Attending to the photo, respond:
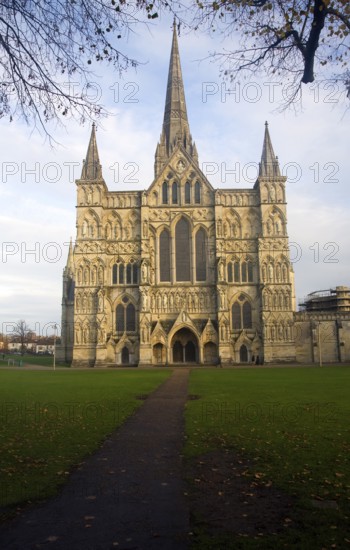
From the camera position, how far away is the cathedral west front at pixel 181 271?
187 ft

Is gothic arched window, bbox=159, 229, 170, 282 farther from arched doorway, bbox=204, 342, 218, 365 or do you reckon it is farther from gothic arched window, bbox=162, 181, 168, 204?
arched doorway, bbox=204, 342, 218, 365

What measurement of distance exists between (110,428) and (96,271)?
45508mm

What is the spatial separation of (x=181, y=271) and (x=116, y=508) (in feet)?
172

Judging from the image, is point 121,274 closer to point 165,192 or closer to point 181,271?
point 181,271

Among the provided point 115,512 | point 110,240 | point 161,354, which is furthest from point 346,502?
point 110,240

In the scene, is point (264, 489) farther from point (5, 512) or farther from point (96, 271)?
point (96, 271)

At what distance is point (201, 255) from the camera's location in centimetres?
5997

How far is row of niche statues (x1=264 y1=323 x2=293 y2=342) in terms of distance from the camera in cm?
5697

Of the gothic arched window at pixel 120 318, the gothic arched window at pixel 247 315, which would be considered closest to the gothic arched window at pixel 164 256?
the gothic arched window at pixel 120 318

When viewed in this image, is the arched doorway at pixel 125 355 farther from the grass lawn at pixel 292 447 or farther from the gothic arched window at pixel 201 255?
the grass lawn at pixel 292 447

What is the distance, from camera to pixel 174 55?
7438 centimetres

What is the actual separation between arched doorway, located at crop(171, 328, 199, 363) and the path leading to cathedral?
153ft

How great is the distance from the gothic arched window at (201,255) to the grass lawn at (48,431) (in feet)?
117

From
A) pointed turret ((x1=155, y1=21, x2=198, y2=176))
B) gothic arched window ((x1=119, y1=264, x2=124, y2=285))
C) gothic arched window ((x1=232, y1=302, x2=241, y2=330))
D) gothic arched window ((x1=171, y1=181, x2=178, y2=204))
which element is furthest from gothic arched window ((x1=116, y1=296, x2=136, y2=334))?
pointed turret ((x1=155, y1=21, x2=198, y2=176))
